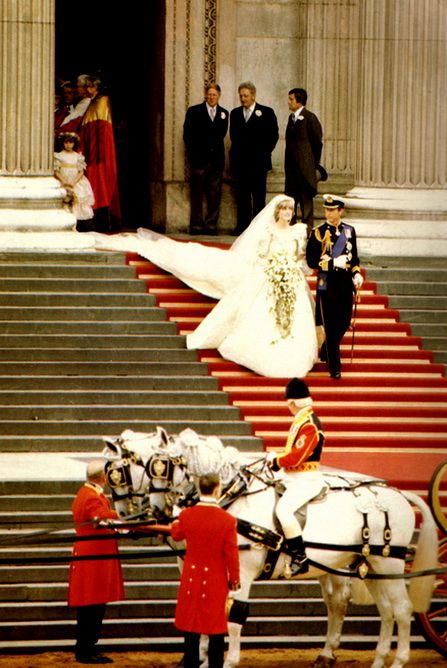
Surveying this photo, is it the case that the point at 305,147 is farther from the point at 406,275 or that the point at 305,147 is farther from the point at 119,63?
the point at 119,63

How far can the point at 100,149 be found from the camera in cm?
2633

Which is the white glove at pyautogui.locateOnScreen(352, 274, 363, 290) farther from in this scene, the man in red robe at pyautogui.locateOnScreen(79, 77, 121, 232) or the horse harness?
the man in red robe at pyautogui.locateOnScreen(79, 77, 121, 232)

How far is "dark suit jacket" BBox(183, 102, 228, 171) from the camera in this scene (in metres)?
25.7

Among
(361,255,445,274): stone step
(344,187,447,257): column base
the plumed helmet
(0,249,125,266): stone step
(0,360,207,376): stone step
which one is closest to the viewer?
the plumed helmet

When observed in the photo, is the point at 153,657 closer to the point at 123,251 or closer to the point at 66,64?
the point at 123,251

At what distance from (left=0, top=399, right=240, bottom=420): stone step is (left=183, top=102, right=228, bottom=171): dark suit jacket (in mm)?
6426

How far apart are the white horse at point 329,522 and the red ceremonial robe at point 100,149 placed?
37.8ft

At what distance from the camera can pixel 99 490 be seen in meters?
15.2

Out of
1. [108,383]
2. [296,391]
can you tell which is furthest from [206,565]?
[108,383]

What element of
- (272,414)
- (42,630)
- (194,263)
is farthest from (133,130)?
(42,630)

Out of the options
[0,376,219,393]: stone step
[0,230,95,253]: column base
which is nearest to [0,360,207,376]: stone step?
[0,376,219,393]: stone step

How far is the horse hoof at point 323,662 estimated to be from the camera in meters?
15.4

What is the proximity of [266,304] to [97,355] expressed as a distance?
177cm

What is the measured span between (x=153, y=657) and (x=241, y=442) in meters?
4.17
